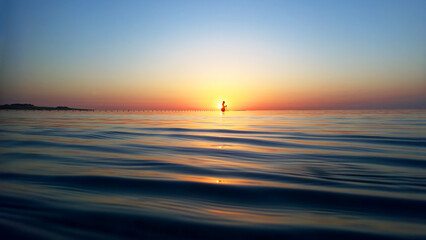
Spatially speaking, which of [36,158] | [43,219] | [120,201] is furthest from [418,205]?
[36,158]

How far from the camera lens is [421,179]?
4.78 meters

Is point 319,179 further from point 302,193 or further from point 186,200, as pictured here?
point 186,200

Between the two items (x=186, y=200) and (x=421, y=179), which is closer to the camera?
(x=186, y=200)

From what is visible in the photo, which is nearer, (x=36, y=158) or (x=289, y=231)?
(x=289, y=231)

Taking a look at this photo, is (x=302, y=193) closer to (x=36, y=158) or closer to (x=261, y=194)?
(x=261, y=194)

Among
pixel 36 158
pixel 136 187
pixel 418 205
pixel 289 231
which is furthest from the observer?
pixel 36 158

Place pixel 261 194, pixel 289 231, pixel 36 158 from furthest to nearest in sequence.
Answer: pixel 36 158 < pixel 261 194 < pixel 289 231

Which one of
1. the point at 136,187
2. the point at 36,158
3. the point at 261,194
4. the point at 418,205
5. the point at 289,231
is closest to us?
the point at 289,231

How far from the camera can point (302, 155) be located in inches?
300

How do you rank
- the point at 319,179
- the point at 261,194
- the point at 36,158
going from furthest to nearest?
the point at 36,158
the point at 319,179
the point at 261,194

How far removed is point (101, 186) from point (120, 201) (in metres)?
0.93

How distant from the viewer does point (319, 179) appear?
4.72 meters

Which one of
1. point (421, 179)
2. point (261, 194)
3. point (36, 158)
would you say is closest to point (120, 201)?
point (261, 194)

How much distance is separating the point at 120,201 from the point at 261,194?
78.2 inches
